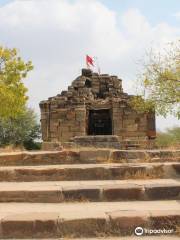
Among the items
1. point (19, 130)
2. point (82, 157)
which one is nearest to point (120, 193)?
point (82, 157)

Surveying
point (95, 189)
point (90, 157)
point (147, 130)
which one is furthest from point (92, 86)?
point (95, 189)

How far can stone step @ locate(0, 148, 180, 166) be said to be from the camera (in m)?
8.35

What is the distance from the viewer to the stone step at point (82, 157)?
8352 millimetres

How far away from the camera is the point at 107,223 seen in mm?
5070

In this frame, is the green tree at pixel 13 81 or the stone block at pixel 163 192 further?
the green tree at pixel 13 81

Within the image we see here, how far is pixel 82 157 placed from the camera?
8.64 metres

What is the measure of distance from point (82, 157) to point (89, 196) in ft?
8.40

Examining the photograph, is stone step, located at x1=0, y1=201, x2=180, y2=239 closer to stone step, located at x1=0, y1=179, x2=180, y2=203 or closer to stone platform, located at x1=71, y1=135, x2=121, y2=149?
stone step, located at x1=0, y1=179, x2=180, y2=203

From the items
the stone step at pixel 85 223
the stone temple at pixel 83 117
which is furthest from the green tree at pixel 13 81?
the stone step at pixel 85 223

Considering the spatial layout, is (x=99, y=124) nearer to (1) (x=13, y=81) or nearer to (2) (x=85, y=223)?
(1) (x=13, y=81)

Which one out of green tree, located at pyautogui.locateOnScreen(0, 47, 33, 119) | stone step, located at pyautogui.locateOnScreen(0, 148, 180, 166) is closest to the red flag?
green tree, located at pyautogui.locateOnScreen(0, 47, 33, 119)

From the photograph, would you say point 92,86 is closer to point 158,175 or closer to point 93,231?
point 158,175

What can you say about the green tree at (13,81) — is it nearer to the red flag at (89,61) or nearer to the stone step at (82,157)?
the red flag at (89,61)

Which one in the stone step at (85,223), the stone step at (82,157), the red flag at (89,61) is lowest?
the stone step at (85,223)
